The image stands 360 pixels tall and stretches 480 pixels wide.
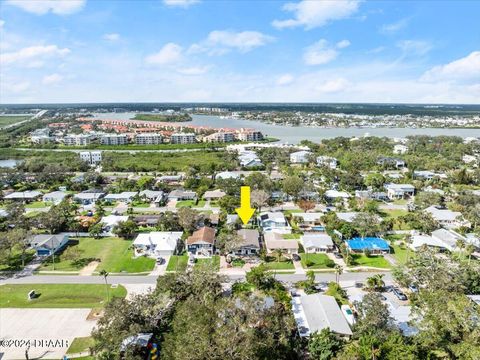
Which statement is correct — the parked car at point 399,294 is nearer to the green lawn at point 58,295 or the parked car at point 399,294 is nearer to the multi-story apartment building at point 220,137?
the green lawn at point 58,295

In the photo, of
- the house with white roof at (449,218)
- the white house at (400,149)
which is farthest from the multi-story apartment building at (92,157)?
the white house at (400,149)

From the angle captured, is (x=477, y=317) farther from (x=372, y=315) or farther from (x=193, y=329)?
(x=193, y=329)

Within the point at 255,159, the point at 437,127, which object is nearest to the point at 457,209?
the point at 255,159

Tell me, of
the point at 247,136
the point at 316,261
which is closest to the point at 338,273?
the point at 316,261

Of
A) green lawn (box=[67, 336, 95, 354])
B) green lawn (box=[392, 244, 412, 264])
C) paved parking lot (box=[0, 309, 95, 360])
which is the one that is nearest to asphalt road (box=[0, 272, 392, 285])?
green lawn (box=[392, 244, 412, 264])

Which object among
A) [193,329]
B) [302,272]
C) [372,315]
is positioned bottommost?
[302,272]

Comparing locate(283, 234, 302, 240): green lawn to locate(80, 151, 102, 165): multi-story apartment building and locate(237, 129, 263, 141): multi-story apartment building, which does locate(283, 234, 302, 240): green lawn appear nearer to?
locate(80, 151, 102, 165): multi-story apartment building

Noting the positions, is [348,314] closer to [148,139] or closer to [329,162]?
[329,162]
